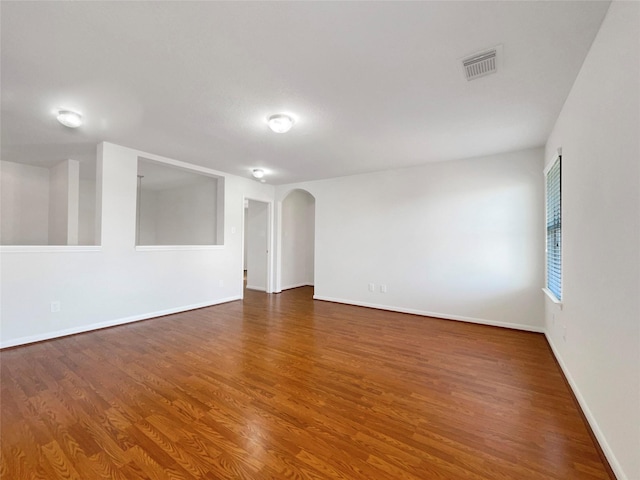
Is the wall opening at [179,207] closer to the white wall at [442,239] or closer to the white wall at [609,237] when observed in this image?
the white wall at [442,239]

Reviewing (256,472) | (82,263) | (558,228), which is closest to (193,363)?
(256,472)

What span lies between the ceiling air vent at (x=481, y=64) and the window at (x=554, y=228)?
4.27 ft

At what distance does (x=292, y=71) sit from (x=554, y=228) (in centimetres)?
309

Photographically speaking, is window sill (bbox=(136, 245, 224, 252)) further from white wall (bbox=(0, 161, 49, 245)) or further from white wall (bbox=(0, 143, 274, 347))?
white wall (bbox=(0, 161, 49, 245))

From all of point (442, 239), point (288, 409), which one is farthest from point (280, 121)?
point (442, 239)

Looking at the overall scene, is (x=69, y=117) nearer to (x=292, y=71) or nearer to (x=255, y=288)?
(x=292, y=71)

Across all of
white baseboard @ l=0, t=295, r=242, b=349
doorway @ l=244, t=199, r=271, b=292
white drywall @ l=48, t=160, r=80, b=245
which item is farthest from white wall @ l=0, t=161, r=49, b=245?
doorway @ l=244, t=199, r=271, b=292

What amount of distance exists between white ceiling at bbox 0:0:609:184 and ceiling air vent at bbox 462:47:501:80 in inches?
2.6

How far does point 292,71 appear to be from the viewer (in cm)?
196

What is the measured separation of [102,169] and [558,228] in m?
5.37

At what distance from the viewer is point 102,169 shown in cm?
346

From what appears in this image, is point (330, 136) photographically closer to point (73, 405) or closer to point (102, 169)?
point (102, 169)

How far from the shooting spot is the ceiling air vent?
176cm

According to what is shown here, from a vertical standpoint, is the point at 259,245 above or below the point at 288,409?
above
